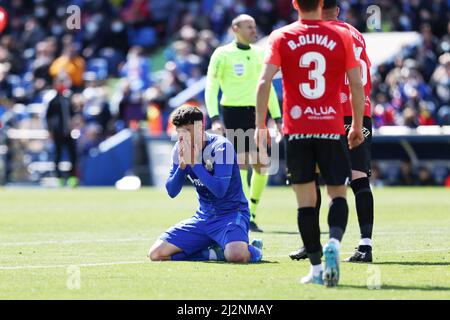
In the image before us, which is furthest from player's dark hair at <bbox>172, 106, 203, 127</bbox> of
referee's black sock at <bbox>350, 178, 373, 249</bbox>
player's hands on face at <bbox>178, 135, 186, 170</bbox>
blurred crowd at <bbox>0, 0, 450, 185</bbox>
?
blurred crowd at <bbox>0, 0, 450, 185</bbox>

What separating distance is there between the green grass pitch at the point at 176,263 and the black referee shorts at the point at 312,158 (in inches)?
32.4

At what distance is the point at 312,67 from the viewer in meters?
8.68

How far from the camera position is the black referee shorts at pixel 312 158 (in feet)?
28.5

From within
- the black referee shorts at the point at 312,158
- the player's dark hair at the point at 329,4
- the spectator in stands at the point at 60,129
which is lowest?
the spectator in stands at the point at 60,129

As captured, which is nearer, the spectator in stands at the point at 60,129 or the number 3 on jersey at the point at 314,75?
the number 3 on jersey at the point at 314,75

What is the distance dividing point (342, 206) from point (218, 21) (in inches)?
956

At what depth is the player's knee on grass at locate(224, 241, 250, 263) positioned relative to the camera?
10297 mm

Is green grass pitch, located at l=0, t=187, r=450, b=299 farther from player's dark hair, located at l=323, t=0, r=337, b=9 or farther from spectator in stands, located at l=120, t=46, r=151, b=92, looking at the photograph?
spectator in stands, located at l=120, t=46, r=151, b=92

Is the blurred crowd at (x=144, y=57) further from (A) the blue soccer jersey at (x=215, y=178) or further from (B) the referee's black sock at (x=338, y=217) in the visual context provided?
(B) the referee's black sock at (x=338, y=217)

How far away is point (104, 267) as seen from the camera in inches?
392

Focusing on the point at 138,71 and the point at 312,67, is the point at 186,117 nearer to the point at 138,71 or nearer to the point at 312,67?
the point at 312,67

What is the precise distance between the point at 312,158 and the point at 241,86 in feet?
20.9

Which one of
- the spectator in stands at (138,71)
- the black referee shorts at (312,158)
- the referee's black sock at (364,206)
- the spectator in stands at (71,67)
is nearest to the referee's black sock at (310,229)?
the black referee shorts at (312,158)
